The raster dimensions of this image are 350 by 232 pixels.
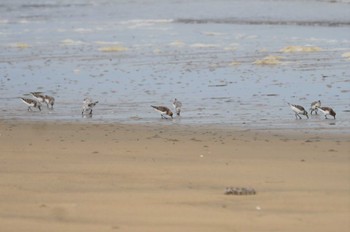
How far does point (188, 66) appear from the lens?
20.6 meters

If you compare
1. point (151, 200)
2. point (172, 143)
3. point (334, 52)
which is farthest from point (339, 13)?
point (151, 200)

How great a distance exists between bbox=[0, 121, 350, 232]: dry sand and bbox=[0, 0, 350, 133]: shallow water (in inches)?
70.1

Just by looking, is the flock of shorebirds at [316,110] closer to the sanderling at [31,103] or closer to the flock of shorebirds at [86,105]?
the flock of shorebirds at [86,105]

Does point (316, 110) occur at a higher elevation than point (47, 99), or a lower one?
higher

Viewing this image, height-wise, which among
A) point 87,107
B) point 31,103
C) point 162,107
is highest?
point 162,107

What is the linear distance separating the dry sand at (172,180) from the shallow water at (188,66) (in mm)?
1781

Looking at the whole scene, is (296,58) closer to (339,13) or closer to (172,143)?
(172,143)

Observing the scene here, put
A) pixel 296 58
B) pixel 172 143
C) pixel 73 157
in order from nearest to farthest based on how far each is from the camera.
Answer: pixel 73 157 → pixel 172 143 → pixel 296 58

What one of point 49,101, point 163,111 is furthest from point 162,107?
point 49,101

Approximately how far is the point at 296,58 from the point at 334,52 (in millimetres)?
1202

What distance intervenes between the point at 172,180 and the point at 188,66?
40.3 feet

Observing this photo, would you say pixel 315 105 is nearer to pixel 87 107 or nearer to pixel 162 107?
pixel 162 107

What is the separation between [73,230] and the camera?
21.7ft

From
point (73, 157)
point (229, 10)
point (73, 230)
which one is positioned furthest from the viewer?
point (229, 10)
